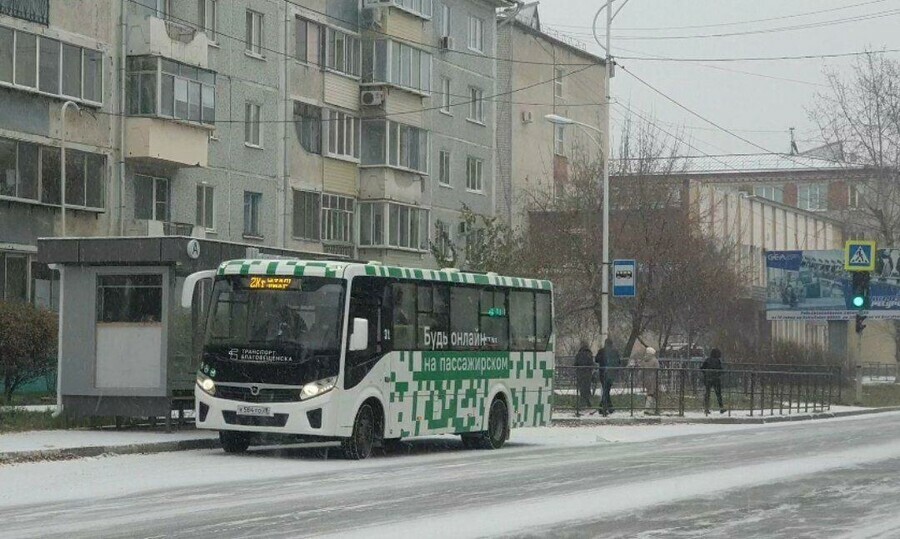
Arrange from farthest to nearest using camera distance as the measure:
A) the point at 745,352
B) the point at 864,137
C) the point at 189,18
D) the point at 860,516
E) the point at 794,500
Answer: the point at 864,137
the point at 745,352
the point at 189,18
the point at 794,500
the point at 860,516

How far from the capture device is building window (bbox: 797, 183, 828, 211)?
384ft

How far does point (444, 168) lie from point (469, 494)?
45.4 m

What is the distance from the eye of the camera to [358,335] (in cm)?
2175

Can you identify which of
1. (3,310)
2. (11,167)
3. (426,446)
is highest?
(11,167)

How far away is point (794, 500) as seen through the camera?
1598 cm

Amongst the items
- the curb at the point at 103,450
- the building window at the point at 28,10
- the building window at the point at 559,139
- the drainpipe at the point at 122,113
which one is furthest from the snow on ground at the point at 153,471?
the building window at the point at 559,139

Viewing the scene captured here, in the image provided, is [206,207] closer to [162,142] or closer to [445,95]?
[162,142]

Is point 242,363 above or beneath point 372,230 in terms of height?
beneath

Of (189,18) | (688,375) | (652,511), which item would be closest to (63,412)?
(652,511)

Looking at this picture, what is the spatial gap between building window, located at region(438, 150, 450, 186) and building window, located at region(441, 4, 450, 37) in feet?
15.1

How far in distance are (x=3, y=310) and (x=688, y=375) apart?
1673 centimetres

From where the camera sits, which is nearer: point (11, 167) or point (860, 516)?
point (860, 516)

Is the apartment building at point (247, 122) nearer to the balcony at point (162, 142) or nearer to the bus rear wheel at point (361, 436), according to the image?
the balcony at point (162, 142)

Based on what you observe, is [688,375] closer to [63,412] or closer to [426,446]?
[426,446]
